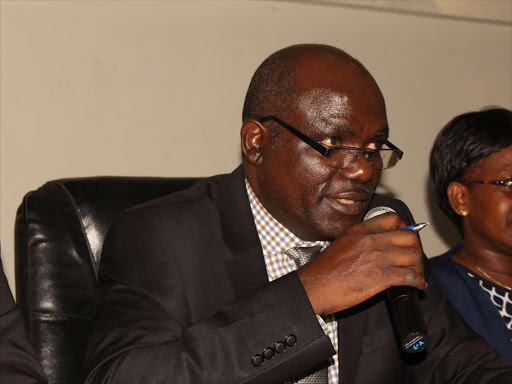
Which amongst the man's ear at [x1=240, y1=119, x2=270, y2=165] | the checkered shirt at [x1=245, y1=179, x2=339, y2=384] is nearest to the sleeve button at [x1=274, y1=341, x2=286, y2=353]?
the checkered shirt at [x1=245, y1=179, x2=339, y2=384]

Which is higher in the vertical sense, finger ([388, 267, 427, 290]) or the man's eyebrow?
the man's eyebrow

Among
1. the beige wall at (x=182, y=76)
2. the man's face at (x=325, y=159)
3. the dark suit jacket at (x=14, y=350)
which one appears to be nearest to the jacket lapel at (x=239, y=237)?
the man's face at (x=325, y=159)

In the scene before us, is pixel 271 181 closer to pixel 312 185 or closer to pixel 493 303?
pixel 312 185

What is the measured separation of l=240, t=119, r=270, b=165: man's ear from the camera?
194cm

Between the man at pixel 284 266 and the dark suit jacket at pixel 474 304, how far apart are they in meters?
0.25

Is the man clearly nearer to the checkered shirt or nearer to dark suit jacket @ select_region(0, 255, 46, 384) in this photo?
the checkered shirt

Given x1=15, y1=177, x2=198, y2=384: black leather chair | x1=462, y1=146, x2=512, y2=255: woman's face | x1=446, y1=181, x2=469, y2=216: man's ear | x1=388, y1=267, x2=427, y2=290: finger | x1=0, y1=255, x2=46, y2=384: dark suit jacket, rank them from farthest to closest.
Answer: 1. x1=446, y1=181, x2=469, y2=216: man's ear
2. x1=462, y1=146, x2=512, y2=255: woman's face
3. x1=15, y1=177, x2=198, y2=384: black leather chair
4. x1=388, y1=267, x2=427, y2=290: finger
5. x1=0, y1=255, x2=46, y2=384: dark suit jacket

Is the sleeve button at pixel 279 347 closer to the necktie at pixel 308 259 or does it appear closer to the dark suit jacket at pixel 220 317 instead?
the dark suit jacket at pixel 220 317

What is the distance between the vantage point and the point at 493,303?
239cm

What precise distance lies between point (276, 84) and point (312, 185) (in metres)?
0.30

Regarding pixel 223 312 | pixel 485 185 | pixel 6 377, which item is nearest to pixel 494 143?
pixel 485 185

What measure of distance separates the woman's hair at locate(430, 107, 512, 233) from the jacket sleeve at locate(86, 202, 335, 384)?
992 millimetres

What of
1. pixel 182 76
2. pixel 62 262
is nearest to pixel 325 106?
pixel 62 262

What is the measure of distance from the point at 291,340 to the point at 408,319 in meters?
0.25
